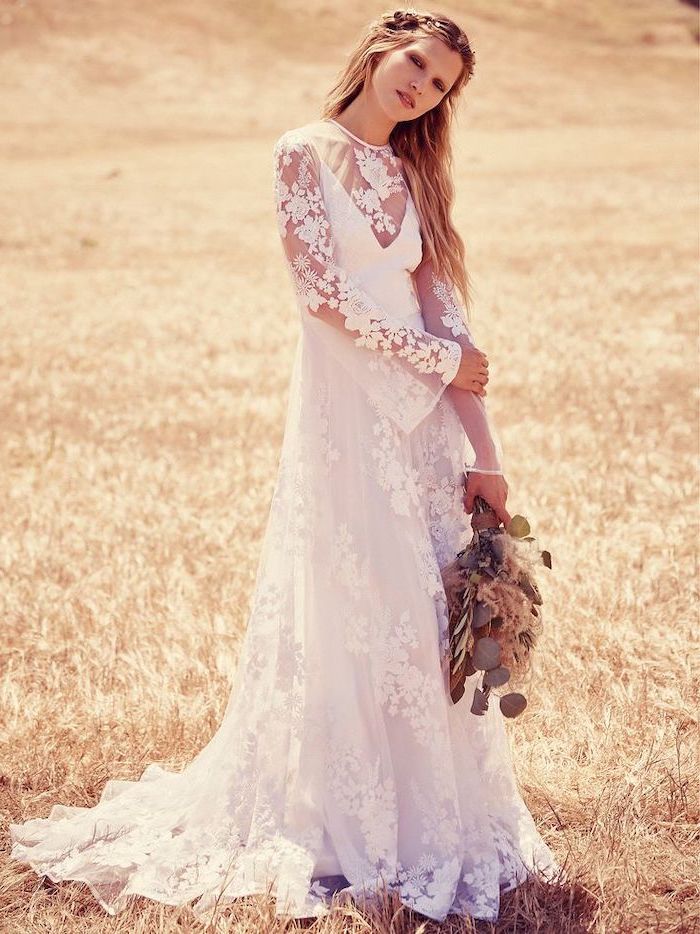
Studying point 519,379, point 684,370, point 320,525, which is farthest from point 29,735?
point 684,370

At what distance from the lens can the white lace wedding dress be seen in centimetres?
354

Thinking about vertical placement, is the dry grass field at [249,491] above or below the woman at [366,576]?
below

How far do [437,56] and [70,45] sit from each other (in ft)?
195

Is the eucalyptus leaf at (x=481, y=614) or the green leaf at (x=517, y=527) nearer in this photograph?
the eucalyptus leaf at (x=481, y=614)

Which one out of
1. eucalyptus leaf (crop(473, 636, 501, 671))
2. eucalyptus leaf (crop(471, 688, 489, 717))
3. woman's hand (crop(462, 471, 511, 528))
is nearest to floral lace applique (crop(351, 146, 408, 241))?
woman's hand (crop(462, 471, 511, 528))

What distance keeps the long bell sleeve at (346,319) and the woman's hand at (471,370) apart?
0.04 metres

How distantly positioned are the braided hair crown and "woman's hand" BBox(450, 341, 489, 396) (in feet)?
2.88

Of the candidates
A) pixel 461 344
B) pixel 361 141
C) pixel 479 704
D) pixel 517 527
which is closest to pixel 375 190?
pixel 361 141

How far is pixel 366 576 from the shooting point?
3.57 meters

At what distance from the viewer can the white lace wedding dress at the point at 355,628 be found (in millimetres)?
3541

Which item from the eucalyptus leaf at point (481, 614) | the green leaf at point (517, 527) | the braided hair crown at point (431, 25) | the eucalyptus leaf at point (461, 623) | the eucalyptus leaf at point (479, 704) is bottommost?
the eucalyptus leaf at point (479, 704)

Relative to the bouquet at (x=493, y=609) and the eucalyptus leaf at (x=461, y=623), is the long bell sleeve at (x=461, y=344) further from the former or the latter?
the eucalyptus leaf at (x=461, y=623)

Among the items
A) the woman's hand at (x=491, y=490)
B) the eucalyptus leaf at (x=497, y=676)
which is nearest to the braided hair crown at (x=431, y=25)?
the woman's hand at (x=491, y=490)

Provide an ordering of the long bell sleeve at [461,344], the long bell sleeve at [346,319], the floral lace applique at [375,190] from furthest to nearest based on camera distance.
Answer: the long bell sleeve at [461,344] → the floral lace applique at [375,190] → the long bell sleeve at [346,319]
